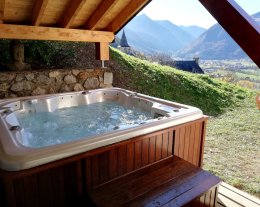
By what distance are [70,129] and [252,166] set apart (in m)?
2.16

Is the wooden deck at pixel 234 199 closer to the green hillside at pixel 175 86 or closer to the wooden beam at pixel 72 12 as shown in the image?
the wooden beam at pixel 72 12

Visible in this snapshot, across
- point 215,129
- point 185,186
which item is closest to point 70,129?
point 185,186

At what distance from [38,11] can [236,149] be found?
3.14 meters

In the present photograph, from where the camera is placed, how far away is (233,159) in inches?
112

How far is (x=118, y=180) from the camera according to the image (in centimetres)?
167

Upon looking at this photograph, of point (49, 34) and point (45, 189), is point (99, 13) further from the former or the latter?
point (45, 189)

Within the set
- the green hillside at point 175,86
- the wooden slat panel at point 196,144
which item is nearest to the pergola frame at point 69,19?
the green hillside at point 175,86

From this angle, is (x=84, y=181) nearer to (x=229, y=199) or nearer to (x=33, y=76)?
(x=229, y=199)

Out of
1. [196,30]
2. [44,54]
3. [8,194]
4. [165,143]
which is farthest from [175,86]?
[196,30]

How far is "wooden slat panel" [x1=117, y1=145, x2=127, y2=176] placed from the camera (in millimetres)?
1681

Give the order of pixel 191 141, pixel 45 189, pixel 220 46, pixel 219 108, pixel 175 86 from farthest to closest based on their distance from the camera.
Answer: pixel 175 86
pixel 219 108
pixel 220 46
pixel 191 141
pixel 45 189

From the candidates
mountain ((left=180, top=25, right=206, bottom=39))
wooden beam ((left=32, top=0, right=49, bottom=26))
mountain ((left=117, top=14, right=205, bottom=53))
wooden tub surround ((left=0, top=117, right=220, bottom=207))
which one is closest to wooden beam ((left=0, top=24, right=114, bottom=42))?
wooden beam ((left=32, top=0, right=49, bottom=26))

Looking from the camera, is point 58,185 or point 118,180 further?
point 118,180

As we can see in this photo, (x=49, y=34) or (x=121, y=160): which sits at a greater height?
(x=49, y=34)
